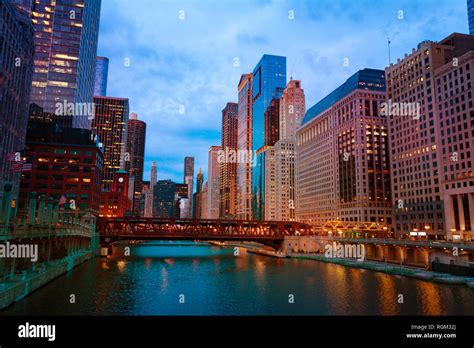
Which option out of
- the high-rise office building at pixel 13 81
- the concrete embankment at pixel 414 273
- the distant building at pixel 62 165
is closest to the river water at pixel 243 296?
the concrete embankment at pixel 414 273

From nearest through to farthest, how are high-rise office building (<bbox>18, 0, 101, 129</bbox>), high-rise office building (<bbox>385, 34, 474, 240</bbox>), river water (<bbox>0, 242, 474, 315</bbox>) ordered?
river water (<bbox>0, 242, 474, 315</bbox>) < high-rise office building (<bbox>385, 34, 474, 240</bbox>) < high-rise office building (<bbox>18, 0, 101, 129</bbox>)

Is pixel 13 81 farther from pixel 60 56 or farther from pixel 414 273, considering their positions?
pixel 414 273

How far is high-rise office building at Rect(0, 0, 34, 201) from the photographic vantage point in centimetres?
8112

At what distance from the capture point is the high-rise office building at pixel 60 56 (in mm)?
160000

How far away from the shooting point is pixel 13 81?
288ft

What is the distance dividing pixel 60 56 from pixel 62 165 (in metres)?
57.5

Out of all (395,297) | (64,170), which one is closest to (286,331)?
(395,297)

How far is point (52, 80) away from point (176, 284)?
142011 millimetres

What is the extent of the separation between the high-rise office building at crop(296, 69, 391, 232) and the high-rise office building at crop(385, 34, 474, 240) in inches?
651

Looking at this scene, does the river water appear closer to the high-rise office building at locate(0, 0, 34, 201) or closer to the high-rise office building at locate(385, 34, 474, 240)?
the high-rise office building at locate(0, 0, 34, 201)

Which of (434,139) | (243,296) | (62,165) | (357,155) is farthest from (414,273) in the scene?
(62,165)

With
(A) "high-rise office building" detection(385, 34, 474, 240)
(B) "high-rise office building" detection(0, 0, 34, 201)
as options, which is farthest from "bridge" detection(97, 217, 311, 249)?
(A) "high-rise office building" detection(385, 34, 474, 240)

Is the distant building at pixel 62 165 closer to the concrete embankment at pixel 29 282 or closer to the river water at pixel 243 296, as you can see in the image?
the concrete embankment at pixel 29 282

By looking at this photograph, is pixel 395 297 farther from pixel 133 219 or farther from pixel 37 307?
pixel 133 219
